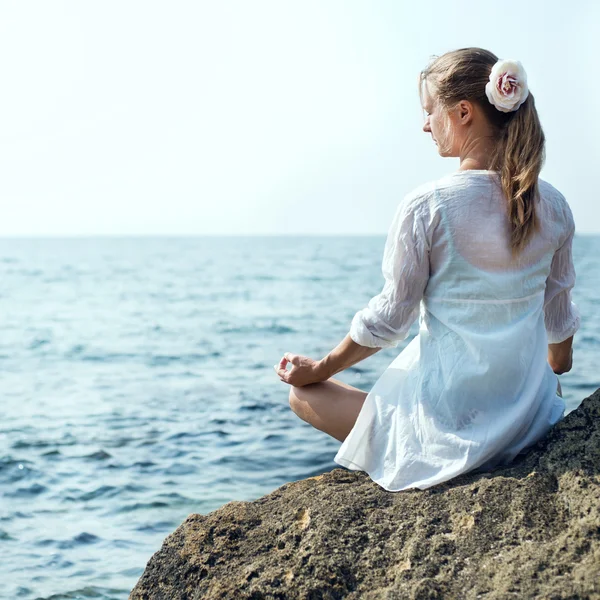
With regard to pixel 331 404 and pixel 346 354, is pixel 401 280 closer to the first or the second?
pixel 346 354

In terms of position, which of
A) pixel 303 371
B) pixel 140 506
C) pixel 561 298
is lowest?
pixel 140 506

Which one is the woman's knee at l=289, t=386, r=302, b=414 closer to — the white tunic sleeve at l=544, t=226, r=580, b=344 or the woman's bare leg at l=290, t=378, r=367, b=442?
the woman's bare leg at l=290, t=378, r=367, b=442

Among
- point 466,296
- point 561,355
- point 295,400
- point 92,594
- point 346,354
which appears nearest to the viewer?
point 466,296

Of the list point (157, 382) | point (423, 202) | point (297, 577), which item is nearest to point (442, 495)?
point (297, 577)

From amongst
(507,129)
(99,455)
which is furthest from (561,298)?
(99,455)

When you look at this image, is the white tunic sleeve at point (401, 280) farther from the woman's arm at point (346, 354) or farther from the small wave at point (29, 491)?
the small wave at point (29, 491)

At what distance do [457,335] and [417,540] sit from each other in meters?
0.69

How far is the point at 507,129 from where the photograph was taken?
2.75m

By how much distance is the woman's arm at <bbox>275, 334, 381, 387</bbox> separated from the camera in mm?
2889

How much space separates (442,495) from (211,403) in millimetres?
7291

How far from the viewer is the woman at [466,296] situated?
8.79 ft

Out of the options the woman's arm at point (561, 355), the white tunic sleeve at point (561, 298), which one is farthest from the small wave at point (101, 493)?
the white tunic sleeve at point (561, 298)

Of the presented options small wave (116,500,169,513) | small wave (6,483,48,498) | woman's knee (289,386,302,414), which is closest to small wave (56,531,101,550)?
small wave (116,500,169,513)

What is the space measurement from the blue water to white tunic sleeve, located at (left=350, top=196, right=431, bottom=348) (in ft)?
8.96
